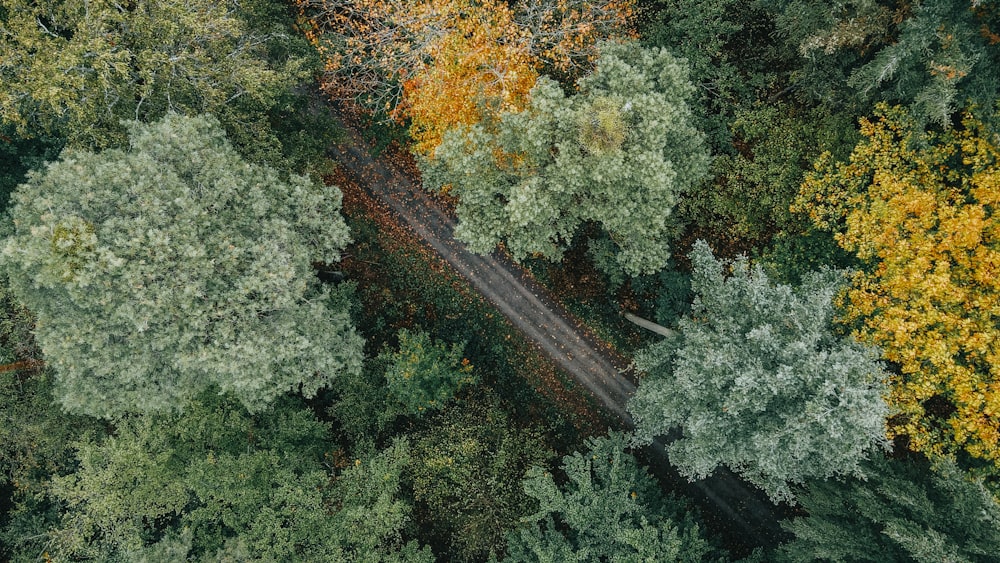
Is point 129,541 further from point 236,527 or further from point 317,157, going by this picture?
point 317,157

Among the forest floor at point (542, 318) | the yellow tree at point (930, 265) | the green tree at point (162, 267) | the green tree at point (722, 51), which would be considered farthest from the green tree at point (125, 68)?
the yellow tree at point (930, 265)

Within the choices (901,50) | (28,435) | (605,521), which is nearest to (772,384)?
(605,521)

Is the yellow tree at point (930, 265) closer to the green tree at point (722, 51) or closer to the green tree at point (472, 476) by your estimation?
the green tree at point (722, 51)

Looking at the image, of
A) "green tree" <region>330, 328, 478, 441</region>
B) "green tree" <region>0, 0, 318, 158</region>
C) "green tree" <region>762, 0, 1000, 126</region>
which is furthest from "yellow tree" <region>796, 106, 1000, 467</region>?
"green tree" <region>0, 0, 318, 158</region>

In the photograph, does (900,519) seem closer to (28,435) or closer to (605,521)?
(605,521)

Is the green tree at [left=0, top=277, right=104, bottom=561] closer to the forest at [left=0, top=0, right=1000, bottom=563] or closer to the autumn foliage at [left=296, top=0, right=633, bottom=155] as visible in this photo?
the forest at [left=0, top=0, right=1000, bottom=563]

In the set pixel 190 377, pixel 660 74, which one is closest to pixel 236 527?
pixel 190 377
